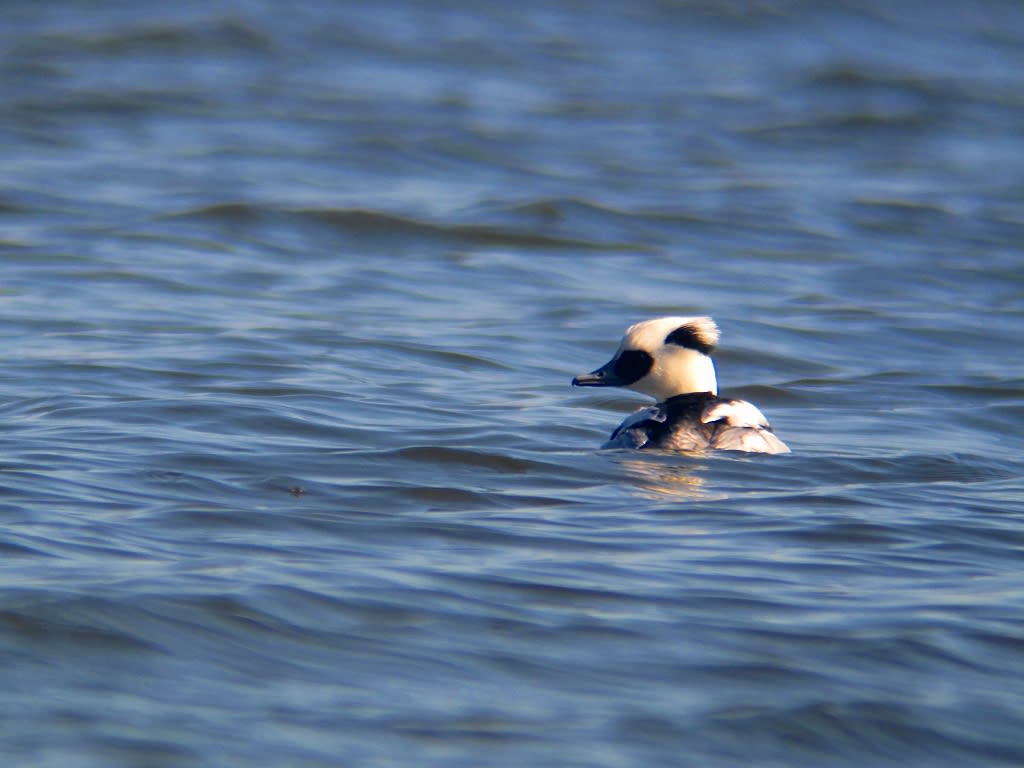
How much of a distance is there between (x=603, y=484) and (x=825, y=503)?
0.95m

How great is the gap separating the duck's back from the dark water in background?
0.18 m

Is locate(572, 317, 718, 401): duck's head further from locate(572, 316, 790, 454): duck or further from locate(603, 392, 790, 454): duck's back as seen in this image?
locate(603, 392, 790, 454): duck's back

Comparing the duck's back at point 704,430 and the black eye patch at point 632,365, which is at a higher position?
the black eye patch at point 632,365

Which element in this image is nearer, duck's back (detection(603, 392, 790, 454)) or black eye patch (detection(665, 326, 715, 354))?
duck's back (detection(603, 392, 790, 454))

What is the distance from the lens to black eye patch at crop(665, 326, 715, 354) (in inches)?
335

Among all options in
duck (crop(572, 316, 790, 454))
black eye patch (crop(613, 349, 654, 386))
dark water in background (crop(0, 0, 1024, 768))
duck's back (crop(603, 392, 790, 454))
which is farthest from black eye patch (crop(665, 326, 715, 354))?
dark water in background (crop(0, 0, 1024, 768))

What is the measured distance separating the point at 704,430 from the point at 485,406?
175 cm

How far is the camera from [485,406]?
9438 mm

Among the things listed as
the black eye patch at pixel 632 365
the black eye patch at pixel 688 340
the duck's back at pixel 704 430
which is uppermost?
the black eye patch at pixel 688 340

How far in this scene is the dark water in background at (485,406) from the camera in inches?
188

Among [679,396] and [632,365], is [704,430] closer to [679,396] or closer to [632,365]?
[679,396]

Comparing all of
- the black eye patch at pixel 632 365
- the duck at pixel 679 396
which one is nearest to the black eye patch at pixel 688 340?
the duck at pixel 679 396

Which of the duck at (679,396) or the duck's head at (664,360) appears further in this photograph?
the duck's head at (664,360)

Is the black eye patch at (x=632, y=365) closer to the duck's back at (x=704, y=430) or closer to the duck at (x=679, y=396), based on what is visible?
the duck at (x=679, y=396)
